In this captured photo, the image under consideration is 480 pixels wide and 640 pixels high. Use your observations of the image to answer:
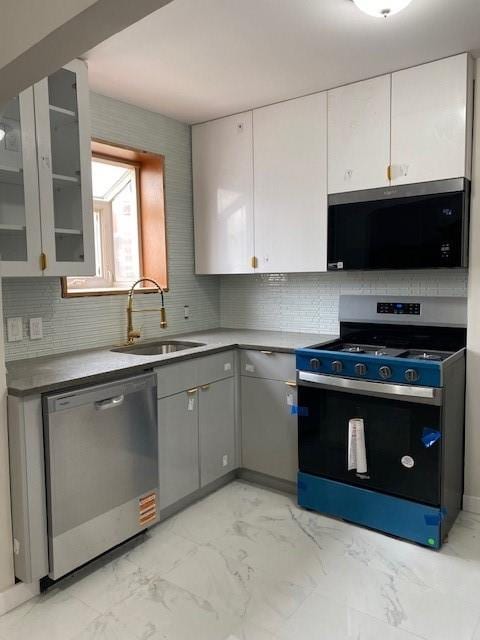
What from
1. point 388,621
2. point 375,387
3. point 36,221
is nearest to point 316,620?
point 388,621

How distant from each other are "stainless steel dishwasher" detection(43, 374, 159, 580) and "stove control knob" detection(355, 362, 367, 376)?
1.03 m

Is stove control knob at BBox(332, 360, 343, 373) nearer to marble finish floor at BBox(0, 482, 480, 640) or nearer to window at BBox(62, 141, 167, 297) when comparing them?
marble finish floor at BBox(0, 482, 480, 640)

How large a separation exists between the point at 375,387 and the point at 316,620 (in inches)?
41.6

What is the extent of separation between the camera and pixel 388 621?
73.5 inches

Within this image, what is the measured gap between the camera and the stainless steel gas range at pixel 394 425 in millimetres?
2324

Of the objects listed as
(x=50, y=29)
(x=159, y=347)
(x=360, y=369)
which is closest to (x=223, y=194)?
(x=159, y=347)

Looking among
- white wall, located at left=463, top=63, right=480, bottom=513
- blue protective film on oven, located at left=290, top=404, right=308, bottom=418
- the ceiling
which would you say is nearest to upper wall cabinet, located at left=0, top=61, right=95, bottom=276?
the ceiling

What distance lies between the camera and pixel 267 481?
A: 3076mm

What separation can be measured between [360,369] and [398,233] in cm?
80

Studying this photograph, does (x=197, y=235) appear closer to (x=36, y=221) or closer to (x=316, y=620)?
(x=36, y=221)

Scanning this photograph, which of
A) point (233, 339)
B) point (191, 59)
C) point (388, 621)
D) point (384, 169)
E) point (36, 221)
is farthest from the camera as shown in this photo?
point (233, 339)

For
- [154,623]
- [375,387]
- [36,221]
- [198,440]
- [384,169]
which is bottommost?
[154,623]

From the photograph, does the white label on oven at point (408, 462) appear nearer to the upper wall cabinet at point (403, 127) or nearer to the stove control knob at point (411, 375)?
the stove control knob at point (411, 375)

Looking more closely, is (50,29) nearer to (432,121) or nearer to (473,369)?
(432,121)
